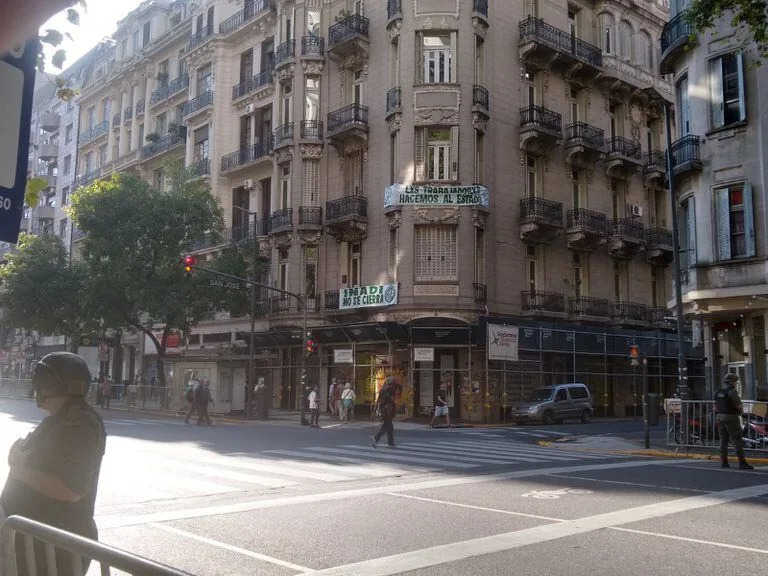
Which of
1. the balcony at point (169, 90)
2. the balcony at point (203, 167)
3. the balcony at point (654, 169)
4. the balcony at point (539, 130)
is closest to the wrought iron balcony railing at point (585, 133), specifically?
the balcony at point (539, 130)

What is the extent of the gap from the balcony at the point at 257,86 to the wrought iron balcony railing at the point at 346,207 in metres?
8.79

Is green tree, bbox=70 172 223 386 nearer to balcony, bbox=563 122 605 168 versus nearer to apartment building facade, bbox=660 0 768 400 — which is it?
balcony, bbox=563 122 605 168

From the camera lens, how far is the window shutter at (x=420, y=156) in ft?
104

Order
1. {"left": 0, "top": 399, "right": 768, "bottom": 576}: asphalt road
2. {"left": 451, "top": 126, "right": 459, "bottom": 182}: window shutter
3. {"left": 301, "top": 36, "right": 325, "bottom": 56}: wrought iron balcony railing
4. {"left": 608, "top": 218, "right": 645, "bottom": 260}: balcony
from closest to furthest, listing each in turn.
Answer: {"left": 0, "top": 399, "right": 768, "bottom": 576}: asphalt road < {"left": 451, "top": 126, "right": 459, "bottom": 182}: window shutter < {"left": 301, "top": 36, "right": 325, "bottom": 56}: wrought iron balcony railing < {"left": 608, "top": 218, "right": 645, "bottom": 260}: balcony

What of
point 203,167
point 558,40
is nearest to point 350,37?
point 558,40

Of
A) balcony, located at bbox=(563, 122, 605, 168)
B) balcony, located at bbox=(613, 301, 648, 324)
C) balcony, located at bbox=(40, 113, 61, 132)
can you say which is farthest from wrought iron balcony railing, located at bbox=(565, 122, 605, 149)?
balcony, located at bbox=(40, 113, 61, 132)

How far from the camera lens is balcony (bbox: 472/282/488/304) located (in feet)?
102

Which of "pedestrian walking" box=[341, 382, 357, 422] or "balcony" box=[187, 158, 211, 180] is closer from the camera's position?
"pedestrian walking" box=[341, 382, 357, 422]

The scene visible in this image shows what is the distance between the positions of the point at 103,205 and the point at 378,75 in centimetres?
1430

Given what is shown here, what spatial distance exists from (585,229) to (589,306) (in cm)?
380

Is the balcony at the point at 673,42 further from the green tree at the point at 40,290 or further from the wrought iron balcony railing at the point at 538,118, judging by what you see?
the green tree at the point at 40,290

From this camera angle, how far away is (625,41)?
131 feet

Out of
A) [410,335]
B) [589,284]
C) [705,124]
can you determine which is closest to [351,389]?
[410,335]

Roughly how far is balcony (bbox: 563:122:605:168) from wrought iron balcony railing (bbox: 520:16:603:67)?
3285 millimetres
